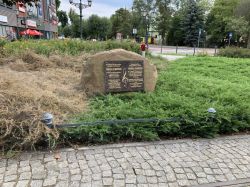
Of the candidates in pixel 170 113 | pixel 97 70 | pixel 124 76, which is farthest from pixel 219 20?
pixel 170 113

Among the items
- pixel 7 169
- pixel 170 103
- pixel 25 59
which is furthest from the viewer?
pixel 25 59

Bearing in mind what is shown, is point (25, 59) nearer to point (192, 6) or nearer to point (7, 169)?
point (7, 169)

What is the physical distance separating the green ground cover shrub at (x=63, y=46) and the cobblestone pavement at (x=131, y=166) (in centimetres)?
808

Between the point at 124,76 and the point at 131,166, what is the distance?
10.5ft

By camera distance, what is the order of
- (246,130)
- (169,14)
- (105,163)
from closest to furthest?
1. (105,163)
2. (246,130)
3. (169,14)

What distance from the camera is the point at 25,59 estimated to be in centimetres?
1005

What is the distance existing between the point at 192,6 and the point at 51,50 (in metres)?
44.0

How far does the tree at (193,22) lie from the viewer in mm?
49344

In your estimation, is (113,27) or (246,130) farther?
(113,27)

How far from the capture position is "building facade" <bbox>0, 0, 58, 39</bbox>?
31.4m

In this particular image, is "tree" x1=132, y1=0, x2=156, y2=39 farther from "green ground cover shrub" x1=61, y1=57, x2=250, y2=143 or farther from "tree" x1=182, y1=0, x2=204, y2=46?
"green ground cover shrub" x1=61, y1=57, x2=250, y2=143

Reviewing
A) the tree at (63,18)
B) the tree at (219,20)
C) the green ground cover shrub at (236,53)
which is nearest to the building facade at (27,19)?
the green ground cover shrub at (236,53)

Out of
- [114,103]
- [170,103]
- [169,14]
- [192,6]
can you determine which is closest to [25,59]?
[114,103]

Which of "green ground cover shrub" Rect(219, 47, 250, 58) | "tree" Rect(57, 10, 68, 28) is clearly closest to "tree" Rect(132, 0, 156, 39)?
"tree" Rect(57, 10, 68, 28)
